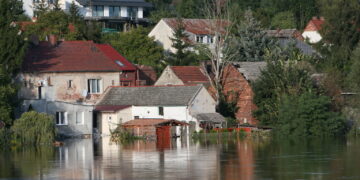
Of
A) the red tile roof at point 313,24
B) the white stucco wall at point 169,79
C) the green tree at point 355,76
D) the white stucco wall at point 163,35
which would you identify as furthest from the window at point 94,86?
the red tile roof at point 313,24

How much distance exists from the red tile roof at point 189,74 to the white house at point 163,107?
18.1 feet

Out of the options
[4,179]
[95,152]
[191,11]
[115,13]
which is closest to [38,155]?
[95,152]

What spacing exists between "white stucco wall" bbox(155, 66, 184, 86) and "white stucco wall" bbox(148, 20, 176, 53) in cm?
1857

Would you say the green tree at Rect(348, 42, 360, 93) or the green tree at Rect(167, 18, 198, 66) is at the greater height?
the green tree at Rect(167, 18, 198, 66)

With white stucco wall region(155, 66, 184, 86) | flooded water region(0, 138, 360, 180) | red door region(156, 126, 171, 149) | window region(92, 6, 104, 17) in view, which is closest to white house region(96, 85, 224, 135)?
red door region(156, 126, 171, 149)

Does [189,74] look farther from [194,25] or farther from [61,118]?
→ [194,25]

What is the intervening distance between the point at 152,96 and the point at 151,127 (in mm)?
4814

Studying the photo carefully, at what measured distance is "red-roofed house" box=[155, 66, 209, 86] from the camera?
7506cm

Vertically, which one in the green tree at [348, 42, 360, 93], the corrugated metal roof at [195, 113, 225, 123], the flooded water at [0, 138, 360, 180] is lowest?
the flooded water at [0, 138, 360, 180]

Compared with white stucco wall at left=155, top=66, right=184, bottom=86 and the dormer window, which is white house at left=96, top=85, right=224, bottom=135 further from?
the dormer window

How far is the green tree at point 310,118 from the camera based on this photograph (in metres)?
64.1

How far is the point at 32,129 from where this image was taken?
59.9 meters

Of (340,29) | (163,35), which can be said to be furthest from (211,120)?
(163,35)

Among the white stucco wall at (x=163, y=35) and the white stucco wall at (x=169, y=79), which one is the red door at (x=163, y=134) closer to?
the white stucco wall at (x=169, y=79)
